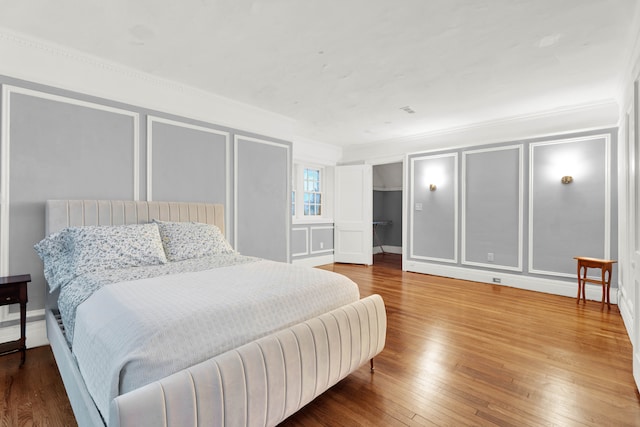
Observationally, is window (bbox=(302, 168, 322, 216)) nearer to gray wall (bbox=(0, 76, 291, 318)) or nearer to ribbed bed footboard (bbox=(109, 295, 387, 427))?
gray wall (bbox=(0, 76, 291, 318))

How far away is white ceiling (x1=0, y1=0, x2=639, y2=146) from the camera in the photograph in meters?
2.15

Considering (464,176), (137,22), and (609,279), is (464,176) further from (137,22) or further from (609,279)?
(137,22)

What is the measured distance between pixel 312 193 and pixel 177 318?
5.28 m

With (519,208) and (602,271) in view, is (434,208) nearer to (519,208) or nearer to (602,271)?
(519,208)

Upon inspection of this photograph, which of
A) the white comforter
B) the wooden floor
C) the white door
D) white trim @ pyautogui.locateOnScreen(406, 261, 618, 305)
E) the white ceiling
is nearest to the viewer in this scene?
the white comforter

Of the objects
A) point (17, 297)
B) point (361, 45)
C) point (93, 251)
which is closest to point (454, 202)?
point (361, 45)

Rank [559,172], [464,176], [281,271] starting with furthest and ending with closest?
[464,176] → [559,172] → [281,271]

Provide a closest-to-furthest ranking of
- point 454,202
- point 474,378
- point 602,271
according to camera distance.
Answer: point 474,378
point 602,271
point 454,202

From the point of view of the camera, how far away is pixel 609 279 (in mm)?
3455

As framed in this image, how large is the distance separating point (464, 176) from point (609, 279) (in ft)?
7.34

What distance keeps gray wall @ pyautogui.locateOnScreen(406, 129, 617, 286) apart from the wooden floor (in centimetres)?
102

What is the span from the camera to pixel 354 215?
644 cm

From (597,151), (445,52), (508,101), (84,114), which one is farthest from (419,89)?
(84,114)

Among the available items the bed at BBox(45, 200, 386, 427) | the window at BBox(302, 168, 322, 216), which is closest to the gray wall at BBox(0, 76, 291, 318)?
the bed at BBox(45, 200, 386, 427)
